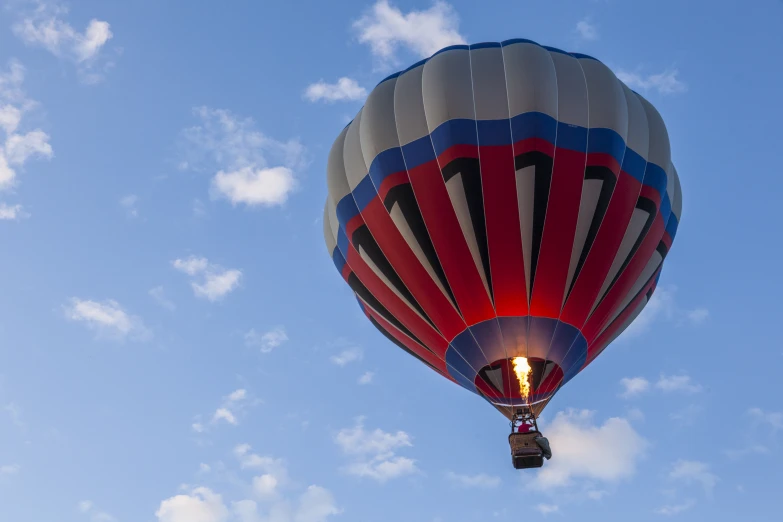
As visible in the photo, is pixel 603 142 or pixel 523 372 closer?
pixel 603 142

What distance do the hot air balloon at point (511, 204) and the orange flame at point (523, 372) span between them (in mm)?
16

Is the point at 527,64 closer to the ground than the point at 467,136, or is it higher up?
higher up

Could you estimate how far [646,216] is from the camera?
13.2 m

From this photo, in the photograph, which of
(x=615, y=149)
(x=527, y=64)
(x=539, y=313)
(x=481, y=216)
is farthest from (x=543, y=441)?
(x=527, y=64)

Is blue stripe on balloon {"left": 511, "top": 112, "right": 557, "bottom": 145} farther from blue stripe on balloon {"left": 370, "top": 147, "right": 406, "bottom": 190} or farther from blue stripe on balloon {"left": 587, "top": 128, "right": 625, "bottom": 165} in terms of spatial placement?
blue stripe on balloon {"left": 370, "top": 147, "right": 406, "bottom": 190}

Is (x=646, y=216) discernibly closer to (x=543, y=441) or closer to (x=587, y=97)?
(x=587, y=97)

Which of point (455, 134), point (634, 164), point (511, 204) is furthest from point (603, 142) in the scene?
point (455, 134)

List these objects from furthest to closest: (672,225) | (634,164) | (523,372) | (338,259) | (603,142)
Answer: (338,259), (672,225), (634,164), (523,372), (603,142)

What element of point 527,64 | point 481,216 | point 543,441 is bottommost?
point 543,441

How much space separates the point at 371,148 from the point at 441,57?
5.14 feet

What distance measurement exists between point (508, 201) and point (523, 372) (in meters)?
2.26

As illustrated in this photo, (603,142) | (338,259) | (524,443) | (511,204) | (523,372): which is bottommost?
(524,443)

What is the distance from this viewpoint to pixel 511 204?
12391 mm

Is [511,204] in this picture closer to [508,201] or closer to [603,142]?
[508,201]
